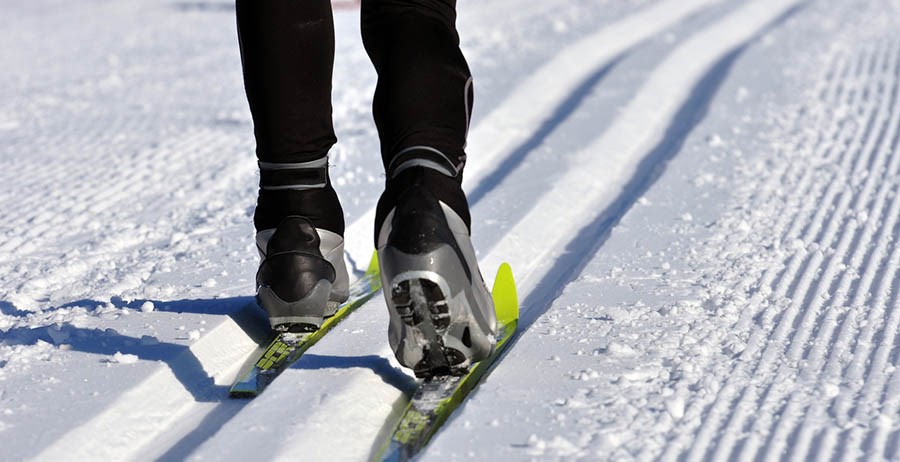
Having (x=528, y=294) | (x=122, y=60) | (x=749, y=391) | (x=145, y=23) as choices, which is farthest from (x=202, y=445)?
(x=145, y=23)

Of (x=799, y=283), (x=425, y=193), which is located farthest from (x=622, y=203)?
(x=425, y=193)

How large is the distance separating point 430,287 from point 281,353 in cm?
40

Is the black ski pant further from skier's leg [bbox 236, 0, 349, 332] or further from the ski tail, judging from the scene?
the ski tail

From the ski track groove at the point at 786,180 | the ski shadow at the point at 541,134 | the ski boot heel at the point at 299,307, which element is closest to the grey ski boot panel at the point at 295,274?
the ski boot heel at the point at 299,307

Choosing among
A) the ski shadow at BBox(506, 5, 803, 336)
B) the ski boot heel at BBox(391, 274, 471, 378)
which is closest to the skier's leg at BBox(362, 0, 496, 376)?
the ski boot heel at BBox(391, 274, 471, 378)

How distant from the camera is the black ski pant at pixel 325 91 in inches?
61.4

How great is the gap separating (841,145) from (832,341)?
151 centimetres

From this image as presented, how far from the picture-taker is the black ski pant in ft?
5.12

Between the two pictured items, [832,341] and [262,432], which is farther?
[832,341]

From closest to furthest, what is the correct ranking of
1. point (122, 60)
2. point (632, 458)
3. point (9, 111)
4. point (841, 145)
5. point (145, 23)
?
point (632, 458)
point (841, 145)
point (9, 111)
point (122, 60)
point (145, 23)

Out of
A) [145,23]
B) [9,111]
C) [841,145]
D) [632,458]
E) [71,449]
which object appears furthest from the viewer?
[145,23]

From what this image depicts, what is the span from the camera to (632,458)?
4.34 feet

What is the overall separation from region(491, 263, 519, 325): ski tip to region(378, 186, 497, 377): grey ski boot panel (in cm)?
30

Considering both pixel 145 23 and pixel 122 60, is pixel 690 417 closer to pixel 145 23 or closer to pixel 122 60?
pixel 122 60
